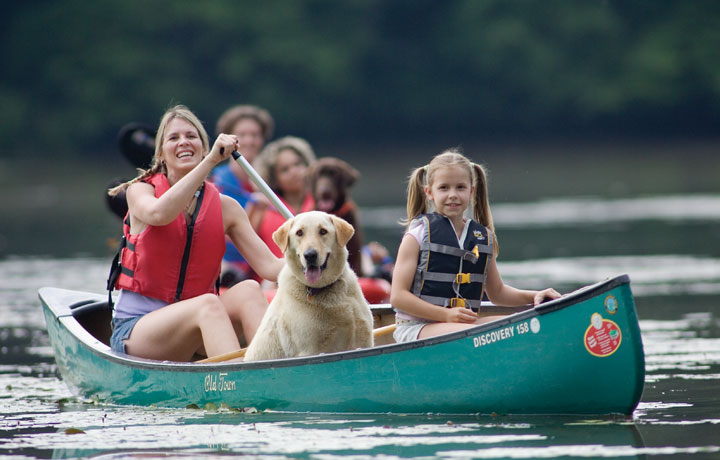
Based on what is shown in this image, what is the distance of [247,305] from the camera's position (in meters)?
6.42

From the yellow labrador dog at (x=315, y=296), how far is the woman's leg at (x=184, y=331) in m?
0.36

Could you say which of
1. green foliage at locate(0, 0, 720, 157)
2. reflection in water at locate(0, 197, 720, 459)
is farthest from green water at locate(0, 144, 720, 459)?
green foliage at locate(0, 0, 720, 157)

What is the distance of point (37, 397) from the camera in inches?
279

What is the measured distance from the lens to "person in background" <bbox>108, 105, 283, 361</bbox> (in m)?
6.11

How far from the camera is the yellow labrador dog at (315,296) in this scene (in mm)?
5531

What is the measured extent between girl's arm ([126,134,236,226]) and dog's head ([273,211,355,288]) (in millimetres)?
533

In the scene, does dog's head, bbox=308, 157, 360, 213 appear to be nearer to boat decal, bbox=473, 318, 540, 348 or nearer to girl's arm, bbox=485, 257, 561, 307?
girl's arm, bbox=485, 257, 561, 307

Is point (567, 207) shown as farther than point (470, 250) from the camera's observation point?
Yes

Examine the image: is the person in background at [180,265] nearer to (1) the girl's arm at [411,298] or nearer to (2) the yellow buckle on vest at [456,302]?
(1) the girl's arm at [411,298]

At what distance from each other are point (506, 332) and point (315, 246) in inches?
36.3

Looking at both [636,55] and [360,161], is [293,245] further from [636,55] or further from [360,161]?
[636,55]

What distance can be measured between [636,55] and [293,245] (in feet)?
140

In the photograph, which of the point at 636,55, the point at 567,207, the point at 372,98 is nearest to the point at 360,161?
the point at 372,98

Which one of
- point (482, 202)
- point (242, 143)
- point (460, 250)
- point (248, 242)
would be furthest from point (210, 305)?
point (242, 143)
